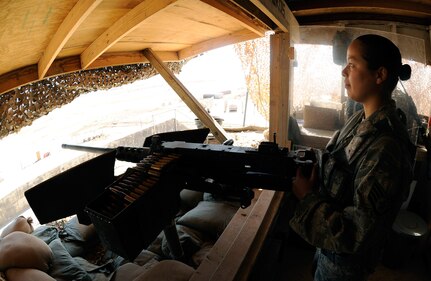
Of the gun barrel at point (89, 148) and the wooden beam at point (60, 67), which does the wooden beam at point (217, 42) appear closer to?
the wooden beam at point (60, 67)

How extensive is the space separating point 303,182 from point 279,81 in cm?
215

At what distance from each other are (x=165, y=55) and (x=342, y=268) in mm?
4589

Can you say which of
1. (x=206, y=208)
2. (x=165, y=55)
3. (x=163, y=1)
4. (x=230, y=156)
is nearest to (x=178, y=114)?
(x=165, y=55)

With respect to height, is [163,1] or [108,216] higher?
[163,1]

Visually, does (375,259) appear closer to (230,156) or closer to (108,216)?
(230,156)

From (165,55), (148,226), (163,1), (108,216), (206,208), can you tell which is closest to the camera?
(108,216)

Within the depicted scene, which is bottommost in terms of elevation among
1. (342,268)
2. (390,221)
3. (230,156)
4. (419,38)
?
(342,268)

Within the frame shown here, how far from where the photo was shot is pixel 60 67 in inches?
116

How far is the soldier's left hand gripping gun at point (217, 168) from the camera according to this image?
1.34 metres

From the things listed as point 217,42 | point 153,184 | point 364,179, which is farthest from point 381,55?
point 217,42

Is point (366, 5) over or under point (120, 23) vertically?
over

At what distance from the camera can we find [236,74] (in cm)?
2120

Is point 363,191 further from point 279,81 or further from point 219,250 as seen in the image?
point 279,81

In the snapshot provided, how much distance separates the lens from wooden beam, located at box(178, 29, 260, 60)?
4.27 metres
